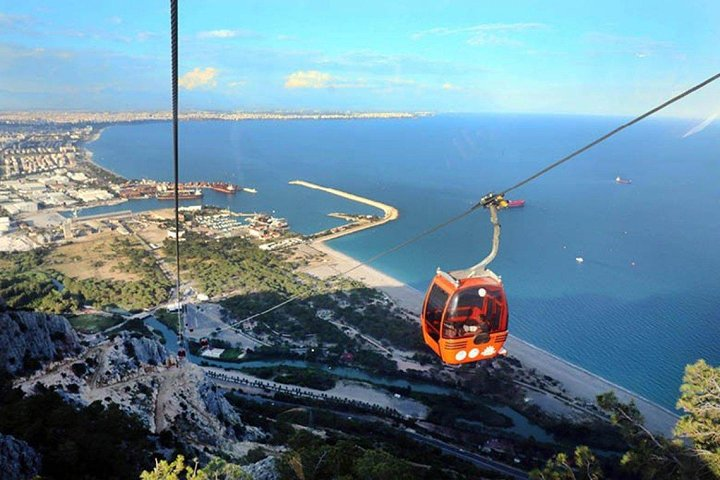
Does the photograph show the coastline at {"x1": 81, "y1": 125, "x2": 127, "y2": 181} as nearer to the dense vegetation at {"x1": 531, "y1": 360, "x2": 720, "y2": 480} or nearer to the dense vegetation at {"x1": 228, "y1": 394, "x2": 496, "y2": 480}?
the dense vegetation at {"x1": 228, "y1": 394, "x2": 496, "y2": 480}

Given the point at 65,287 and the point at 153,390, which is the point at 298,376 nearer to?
the point at 153,390

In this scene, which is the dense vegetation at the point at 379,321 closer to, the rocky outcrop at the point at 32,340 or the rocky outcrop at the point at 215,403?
the rocky outcrop at the point at 215,403

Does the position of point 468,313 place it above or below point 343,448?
above

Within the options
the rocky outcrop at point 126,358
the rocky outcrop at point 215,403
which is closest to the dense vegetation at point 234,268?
the rocky outcrop at point 126,358

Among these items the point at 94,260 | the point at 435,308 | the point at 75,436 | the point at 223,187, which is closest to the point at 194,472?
the point at 75,436

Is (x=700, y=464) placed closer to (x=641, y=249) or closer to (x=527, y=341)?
(x=527, y=341)
